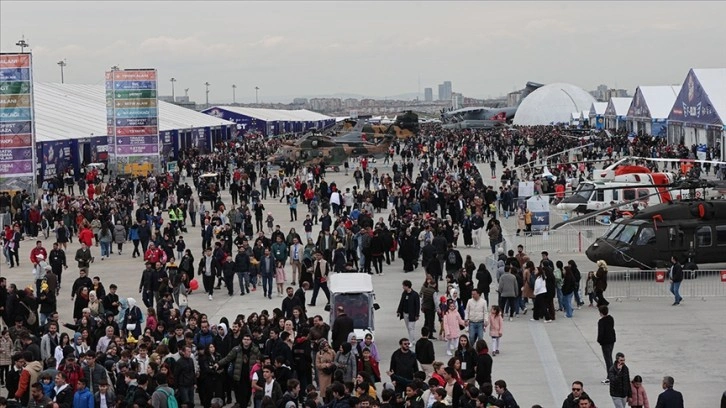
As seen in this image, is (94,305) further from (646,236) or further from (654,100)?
(654,100)

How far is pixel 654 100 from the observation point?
73.6 metres

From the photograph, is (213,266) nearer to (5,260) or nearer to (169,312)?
(169,312)

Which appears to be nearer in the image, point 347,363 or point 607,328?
point 347,363

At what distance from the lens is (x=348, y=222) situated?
1163 inches

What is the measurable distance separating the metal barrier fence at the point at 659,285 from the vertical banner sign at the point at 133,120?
100ft

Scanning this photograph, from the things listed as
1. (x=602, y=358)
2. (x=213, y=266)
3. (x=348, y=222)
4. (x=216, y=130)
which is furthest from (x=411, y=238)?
(x=216, y=130)

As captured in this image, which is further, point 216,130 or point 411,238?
point 216,130

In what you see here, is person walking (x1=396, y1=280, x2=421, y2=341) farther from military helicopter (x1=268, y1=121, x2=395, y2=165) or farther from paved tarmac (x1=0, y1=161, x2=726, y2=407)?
military helicopter (x1=268, y1=121, x2=395, y2=165)

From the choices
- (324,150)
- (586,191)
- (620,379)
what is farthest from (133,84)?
(620,379)

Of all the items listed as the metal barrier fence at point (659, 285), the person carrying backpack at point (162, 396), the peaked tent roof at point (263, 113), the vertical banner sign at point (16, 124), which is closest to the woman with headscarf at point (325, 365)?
the person carrying backpack at point (162, 396)

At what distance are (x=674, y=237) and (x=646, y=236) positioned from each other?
1.91 feet

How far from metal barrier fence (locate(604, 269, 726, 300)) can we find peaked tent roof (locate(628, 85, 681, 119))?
157 ft

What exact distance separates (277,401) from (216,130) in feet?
254

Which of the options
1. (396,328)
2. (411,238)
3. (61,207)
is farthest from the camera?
(61,207)
